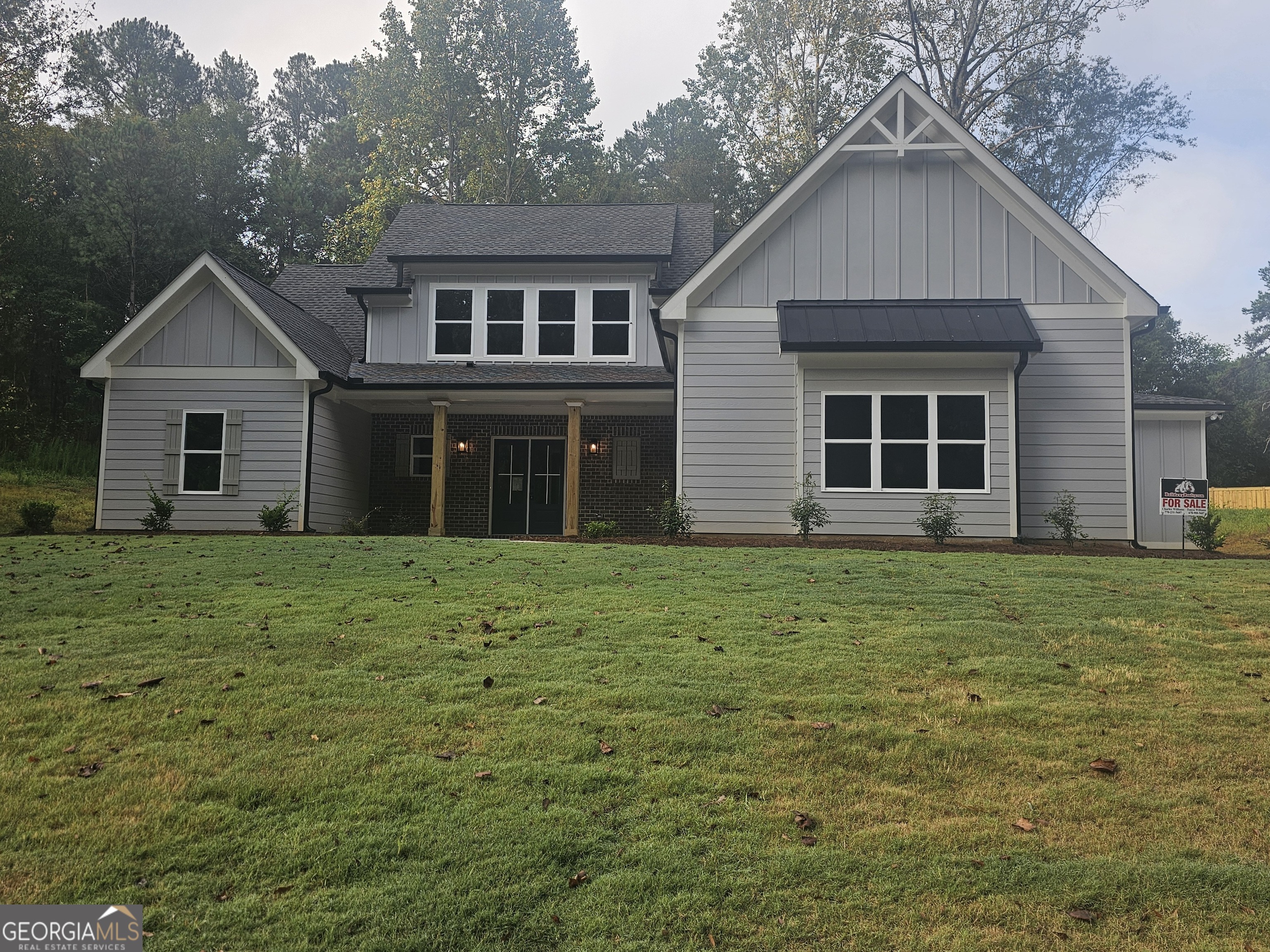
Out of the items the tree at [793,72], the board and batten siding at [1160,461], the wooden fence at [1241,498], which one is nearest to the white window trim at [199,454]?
the board and batten siding at [1160,461]

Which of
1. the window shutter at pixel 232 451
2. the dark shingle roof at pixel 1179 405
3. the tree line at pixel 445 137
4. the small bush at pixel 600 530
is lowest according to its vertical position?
the small bush at pixel 600 530

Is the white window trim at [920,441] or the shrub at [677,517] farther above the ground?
the white window trim at [920,441]

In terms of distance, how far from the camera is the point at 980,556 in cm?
1083

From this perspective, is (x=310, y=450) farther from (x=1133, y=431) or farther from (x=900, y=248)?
(x=1133, y=431)

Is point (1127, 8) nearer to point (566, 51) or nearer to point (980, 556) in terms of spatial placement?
point (566, 51)

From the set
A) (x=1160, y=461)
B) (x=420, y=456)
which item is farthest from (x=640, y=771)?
(x=420, y=456)

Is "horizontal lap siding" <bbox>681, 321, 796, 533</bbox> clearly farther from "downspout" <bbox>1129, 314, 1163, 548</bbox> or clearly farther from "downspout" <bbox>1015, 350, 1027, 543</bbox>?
"downspout" <bbox>1129, 314, 1163, 548</bbox>

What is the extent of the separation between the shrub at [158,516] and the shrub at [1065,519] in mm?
14260

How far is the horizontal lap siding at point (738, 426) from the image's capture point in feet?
45.3

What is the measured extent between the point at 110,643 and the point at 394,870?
12.9ft

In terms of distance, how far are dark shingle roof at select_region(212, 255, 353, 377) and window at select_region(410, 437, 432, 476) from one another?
6.92 feet

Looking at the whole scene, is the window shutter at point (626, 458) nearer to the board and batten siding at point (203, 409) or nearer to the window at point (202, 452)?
the board and batten siding at point (203, 409)

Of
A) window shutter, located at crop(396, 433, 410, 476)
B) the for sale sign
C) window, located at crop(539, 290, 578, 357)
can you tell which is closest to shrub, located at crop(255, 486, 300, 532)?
window shutter, located at crop(396, 433, 410, 476)

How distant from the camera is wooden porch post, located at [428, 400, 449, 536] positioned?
16.3 m
